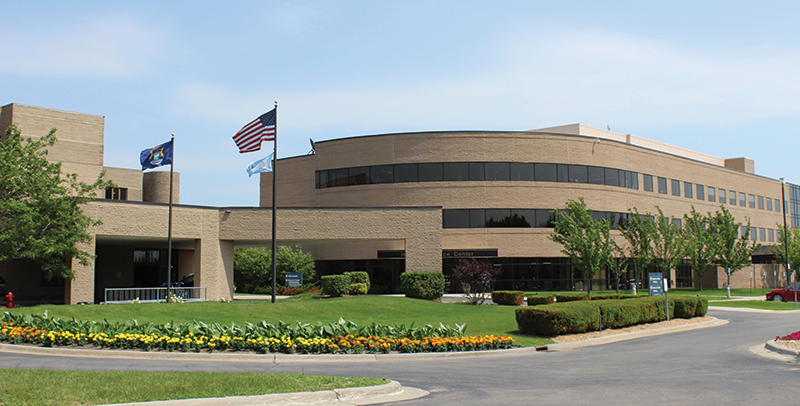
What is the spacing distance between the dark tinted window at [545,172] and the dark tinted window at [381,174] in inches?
451

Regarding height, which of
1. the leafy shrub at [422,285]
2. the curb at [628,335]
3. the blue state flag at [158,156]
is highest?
the blue state flag at [158,156]

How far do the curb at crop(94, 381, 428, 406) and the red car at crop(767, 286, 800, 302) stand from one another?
38.3 m

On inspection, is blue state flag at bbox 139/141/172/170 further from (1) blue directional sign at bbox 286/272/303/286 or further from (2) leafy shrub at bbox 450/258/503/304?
(2) leafy shrub at bbox 450/258/503/304

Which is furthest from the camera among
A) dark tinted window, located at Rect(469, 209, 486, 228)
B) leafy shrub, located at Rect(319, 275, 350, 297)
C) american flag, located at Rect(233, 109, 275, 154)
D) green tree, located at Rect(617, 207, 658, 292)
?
green tree, located at Rect(617, 207, 658, 292)

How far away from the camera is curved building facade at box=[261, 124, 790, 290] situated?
164 ft


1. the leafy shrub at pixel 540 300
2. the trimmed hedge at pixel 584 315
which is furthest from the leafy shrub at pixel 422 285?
the trimmed hedge at pixel 584 315

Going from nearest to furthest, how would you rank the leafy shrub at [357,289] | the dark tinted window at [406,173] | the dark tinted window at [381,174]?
the leafy shrub at [357,289]
the dark tinted window at [406,173]
the dark tinted window at [381,174]

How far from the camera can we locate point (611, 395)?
10266mm

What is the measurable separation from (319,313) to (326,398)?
17.9 meters

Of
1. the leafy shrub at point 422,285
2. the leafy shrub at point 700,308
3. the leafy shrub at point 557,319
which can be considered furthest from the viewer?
the leafy shrub at point 422,285

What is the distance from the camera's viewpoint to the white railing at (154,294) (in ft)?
111

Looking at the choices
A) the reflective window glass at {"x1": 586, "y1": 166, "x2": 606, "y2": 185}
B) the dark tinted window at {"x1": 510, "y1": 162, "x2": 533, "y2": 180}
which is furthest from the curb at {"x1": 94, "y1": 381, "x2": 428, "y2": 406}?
the reflective window glass at {"x1": 586, "y1": 166, "x2": 606, "y2": 185}

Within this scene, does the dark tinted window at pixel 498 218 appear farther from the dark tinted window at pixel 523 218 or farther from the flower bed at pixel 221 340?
the flower bed at pixel 221 340

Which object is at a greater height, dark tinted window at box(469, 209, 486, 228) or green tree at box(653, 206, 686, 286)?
dark tinted window at box(469, 209, 486, 228)
